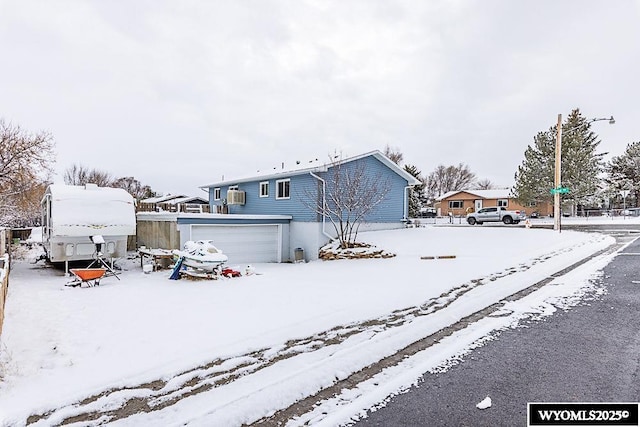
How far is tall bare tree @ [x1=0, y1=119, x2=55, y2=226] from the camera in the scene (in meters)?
18.5

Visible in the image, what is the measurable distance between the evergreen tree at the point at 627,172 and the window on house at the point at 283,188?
40204 mm

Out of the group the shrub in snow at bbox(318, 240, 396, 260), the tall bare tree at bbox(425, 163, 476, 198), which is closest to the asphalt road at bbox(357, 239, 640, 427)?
the shrub in snow at bbox(318, 240, 396, 260)

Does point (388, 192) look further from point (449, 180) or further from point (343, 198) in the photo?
point (449, 180)

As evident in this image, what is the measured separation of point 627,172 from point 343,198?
43.5m

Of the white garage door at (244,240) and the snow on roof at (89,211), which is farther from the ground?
the snow on roof at (89,211)

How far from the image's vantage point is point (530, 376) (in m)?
3.70

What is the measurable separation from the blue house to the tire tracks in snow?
34.2ft

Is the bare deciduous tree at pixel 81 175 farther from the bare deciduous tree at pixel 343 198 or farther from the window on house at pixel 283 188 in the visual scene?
the bare deciduous tree at pixel 343 198

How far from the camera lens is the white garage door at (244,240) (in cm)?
1484

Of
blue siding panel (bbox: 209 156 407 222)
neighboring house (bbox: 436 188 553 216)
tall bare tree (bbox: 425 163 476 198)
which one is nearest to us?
blue siding panel (bbox: 209 156 407 222)

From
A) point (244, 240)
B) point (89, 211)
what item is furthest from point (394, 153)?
point (89, 211)

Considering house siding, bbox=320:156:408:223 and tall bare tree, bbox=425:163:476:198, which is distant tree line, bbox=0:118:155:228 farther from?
tall bare tree, bbox=425:163:476:198

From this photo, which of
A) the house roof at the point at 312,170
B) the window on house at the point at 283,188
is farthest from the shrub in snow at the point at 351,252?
the window on house at the point at 283,188

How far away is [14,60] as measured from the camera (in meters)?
14.2
